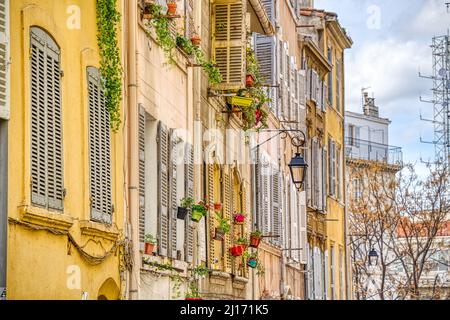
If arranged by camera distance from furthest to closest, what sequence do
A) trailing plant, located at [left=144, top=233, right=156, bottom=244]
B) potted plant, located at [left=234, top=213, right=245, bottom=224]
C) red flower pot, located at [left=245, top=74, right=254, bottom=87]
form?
red flower pot, located at [left=245, top=74, right=254, bottom=87] → potted plant, located at [left=234, top=213, right=245, bottom=224] → trailing plant, located at [left=144, top=233, right=156, bottom=244]

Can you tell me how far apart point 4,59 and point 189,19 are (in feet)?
31.5

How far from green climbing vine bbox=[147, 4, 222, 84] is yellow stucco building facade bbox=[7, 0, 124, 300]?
2457 millimetres

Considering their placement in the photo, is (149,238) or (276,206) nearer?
(149,238)

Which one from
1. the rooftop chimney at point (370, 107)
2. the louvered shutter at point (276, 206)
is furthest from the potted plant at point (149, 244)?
the rooftop chimney at point (370, 107)

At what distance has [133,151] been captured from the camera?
16.0 m

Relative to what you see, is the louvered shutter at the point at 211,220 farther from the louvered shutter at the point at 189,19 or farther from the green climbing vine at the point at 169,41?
the louvered shutter at the point at 189,19

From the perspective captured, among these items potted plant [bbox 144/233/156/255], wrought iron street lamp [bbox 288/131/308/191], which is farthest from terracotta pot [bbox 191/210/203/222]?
wrought iron street lamp [bbox 288/131/308/191]

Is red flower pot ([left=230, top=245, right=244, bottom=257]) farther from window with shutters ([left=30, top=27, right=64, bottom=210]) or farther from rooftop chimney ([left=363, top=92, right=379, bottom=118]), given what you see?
rooftop chimney ([left=363, top=92, right=379, bottom=118])

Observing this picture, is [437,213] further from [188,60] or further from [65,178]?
[65,178]

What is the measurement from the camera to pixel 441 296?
55094mm

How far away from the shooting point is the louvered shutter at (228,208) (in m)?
23.7

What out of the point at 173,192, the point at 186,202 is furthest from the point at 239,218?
the point at 173,192

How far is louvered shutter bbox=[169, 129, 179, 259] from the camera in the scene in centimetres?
1847

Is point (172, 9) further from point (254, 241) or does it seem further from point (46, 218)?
point (254, 241)
